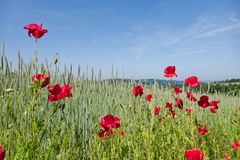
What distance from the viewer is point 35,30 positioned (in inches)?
78.2

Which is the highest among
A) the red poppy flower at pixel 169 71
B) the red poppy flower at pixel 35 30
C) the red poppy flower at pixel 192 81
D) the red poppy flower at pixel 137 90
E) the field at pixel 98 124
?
the red poppy flower at pixel 35 30

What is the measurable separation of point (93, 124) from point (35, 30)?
1.77 meters

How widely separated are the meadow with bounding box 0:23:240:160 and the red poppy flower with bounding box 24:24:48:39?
0.20 meters

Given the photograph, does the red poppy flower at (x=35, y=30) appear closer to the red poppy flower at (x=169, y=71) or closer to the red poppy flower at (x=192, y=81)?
the red poppy flower at (x=169, y=71)

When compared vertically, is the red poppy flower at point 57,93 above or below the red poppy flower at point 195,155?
above

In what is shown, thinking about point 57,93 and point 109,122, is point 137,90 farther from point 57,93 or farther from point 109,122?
point 57,93

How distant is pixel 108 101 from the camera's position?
4352 millimetres

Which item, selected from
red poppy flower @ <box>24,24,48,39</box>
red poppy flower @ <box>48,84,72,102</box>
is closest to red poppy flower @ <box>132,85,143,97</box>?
red poppy flower @ <box>48,84,72,102</box>

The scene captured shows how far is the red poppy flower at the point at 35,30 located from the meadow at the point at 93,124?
0.20 meters

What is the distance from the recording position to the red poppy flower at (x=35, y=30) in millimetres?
1970

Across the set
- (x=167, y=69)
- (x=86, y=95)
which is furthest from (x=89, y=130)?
(x=167, y=69)

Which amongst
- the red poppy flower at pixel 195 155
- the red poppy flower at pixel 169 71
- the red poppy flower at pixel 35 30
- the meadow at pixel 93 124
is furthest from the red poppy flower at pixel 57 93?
the red poppy flower at pixel 169 71

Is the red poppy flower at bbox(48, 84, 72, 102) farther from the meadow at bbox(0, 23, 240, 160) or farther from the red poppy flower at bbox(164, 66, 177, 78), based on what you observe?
the red poppy flower at bbox(164, 66, 177, 78)

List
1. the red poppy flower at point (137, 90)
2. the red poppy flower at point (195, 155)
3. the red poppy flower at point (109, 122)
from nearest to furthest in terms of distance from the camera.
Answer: the red poppy flower at point (195, 155) < the red poppy flower at point (109, 122) < the red poppy flower at point (137, 90)
